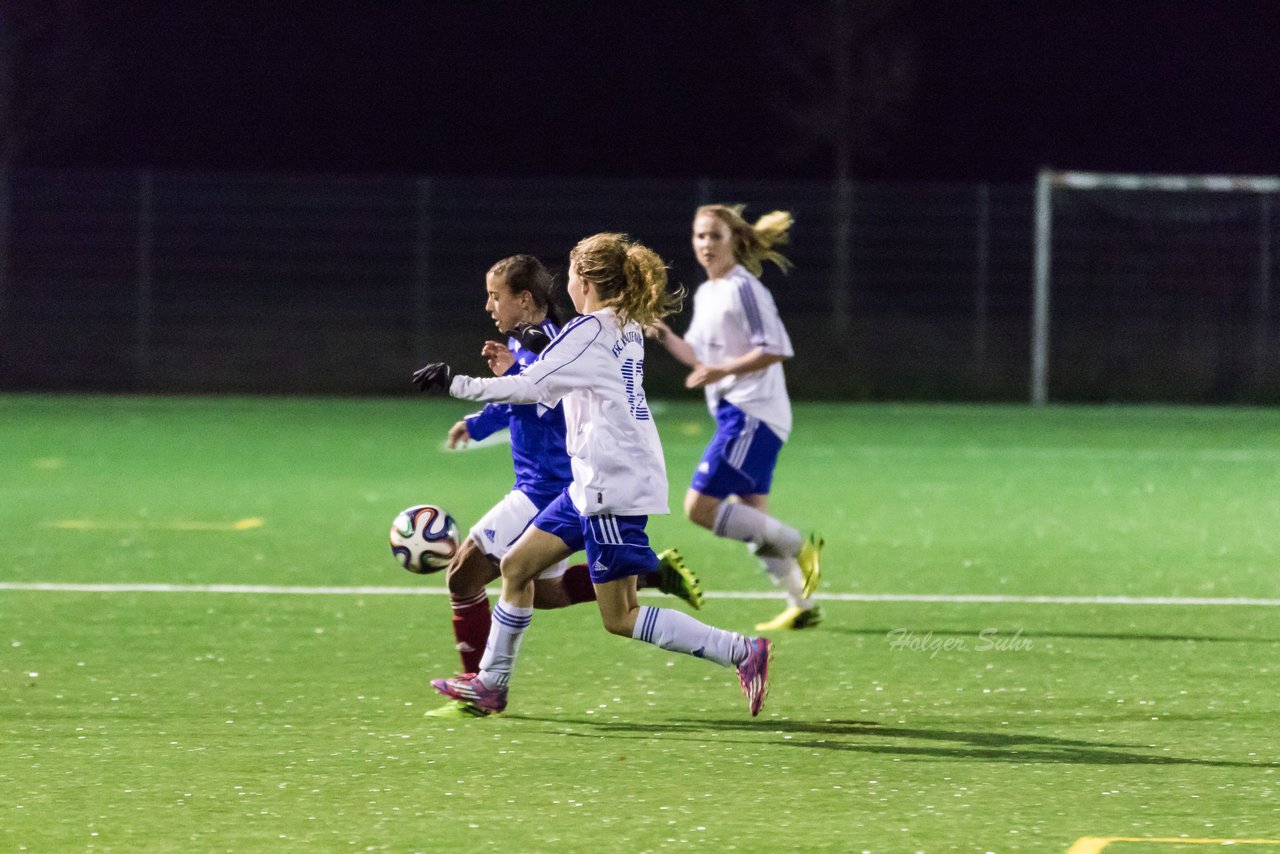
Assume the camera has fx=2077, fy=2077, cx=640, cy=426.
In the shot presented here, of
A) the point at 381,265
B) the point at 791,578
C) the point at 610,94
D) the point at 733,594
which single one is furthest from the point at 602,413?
the point at 610,94

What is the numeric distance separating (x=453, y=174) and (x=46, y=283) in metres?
14.1

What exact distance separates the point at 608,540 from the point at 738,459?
240 centimetres

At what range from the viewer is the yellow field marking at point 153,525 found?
1149 centimetres

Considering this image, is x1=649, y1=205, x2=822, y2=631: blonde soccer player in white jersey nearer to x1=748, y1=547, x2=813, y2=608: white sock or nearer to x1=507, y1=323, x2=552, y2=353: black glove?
x1=748, y1=547, x2=813, y2=608: white sock

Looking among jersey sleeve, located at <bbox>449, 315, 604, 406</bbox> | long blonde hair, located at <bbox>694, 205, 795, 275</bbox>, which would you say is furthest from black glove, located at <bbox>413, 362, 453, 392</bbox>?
long blonde hair, located at <bbox>694, 205, 795, 275</bbox>

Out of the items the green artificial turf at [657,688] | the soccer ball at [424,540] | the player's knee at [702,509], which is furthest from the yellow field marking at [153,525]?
the soccer ball at [424,540]

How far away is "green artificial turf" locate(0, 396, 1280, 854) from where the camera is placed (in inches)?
210

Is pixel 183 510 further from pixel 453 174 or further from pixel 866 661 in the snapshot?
pixel 453 174

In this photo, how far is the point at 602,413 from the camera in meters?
6.28

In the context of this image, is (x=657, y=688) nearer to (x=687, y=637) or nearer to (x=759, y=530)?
(x=687, y=637)

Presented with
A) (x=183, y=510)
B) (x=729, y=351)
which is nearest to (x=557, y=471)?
(x=729, y=351)

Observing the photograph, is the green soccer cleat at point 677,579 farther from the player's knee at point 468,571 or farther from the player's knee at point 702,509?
the player's knee at point 702,509

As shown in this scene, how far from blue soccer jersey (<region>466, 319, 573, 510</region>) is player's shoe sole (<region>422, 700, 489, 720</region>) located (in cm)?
67

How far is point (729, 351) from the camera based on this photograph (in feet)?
28.9
